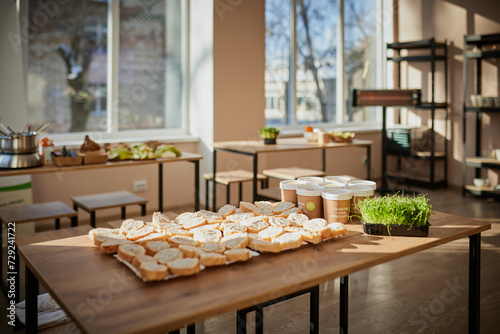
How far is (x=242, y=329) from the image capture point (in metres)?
1.92

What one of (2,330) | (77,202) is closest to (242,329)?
(2,330)

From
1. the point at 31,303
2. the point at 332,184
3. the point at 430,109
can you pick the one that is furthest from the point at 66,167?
the point at 430,109

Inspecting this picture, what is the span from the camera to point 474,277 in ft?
6.50

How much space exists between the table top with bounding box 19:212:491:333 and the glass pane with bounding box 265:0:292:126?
15.4ft

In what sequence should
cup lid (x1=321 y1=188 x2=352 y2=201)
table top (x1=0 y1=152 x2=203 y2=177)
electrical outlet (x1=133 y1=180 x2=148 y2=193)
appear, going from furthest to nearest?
electrical outlet (x1=133 y1=180 x2=148 y2=193), table top (x1=0 y1=152 x2=203 y2=177), cup lid (x1=321 y1=188 x2=352 y2=201)

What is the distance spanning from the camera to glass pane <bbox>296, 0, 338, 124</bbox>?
6535 millimetres

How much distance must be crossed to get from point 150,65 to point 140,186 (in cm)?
129

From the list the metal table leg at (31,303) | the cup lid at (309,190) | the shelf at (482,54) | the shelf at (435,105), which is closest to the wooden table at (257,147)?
the shelf at (435,105)

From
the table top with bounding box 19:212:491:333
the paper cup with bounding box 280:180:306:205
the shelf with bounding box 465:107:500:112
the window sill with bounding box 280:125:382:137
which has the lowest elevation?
the table top with bounding box 19:212:491:333

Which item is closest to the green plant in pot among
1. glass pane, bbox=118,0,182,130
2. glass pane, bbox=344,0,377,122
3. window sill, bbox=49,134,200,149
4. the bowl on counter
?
window sill, bbox=49,134,200,149

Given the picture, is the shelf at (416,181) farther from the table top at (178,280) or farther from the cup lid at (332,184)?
the table top at (178,280)

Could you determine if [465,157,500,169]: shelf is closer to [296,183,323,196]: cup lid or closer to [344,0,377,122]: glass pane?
[344,0,377,122]: glass pane

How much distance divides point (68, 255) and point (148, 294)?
0.42 meters

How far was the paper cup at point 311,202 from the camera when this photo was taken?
1942 mm
